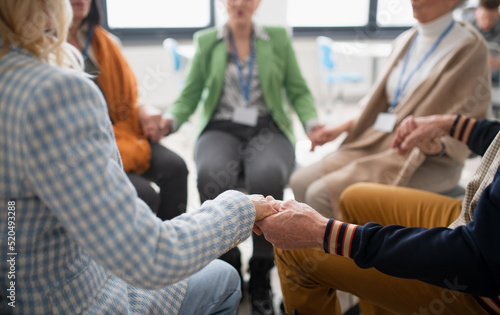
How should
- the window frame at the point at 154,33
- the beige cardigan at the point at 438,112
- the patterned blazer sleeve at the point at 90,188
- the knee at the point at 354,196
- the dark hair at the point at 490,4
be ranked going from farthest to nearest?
the window frame at the point at 154,33
the dark hair at the point at 490,4
the beige cardigan at the point at 438,112
the knee at the point at 354,196
the patterned blazer sleeve at the point at 90,188

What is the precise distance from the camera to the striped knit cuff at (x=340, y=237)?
99cm

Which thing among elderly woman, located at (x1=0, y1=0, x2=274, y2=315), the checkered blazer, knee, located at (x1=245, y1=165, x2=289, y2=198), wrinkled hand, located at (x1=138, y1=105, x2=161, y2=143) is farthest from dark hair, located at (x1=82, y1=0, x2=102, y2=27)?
the checkered blazer

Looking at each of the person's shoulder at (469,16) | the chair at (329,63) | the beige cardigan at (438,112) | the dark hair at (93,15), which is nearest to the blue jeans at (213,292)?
the beige cardigan at (438,112)

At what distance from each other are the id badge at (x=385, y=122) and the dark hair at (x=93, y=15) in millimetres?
1426

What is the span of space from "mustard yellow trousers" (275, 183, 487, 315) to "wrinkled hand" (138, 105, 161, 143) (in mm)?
969

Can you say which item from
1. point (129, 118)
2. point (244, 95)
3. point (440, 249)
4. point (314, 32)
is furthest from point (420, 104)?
point (314, 32)

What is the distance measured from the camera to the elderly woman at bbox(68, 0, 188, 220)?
190 centimetres

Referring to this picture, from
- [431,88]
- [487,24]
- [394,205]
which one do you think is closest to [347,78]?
[487,24]

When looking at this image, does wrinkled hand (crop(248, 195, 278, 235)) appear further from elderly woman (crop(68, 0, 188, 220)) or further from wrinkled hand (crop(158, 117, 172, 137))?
wrinkled hand (crop(158, 117, 172, 137))

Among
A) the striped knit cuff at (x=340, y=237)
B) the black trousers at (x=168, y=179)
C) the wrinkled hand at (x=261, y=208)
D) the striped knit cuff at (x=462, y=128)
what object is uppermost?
the striped knit cuff at (x=462, y=128)

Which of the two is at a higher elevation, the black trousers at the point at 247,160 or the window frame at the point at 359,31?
the window frame at the point at 359,31

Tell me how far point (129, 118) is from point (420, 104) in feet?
4.42

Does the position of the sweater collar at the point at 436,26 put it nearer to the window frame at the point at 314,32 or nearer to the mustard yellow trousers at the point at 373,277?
the mustard yellow trousers at the point at 373,277

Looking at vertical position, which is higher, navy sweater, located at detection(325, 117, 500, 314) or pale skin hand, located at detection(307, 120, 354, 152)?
navy sweater, located at detection(325, 117, 500, 314)
